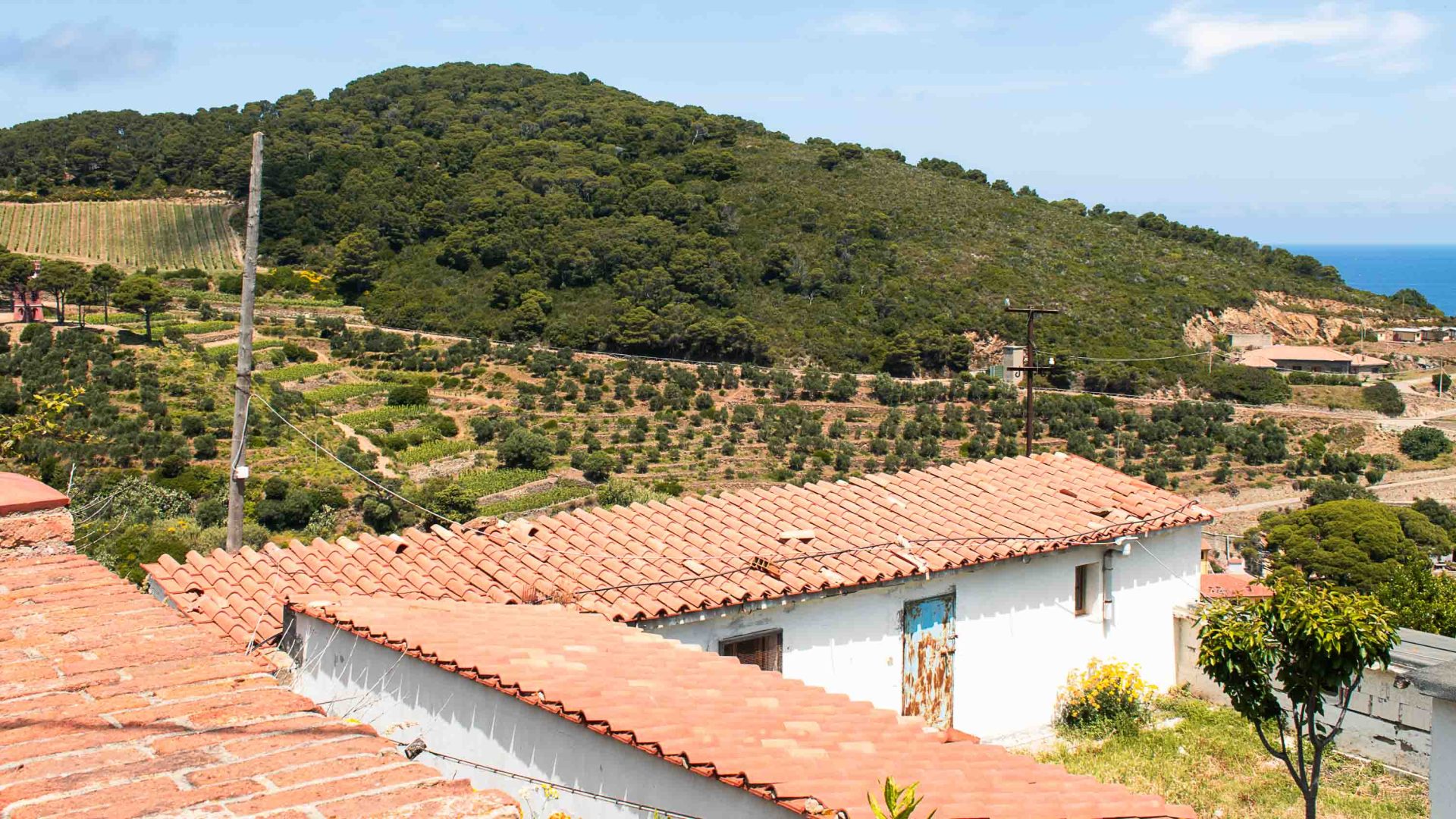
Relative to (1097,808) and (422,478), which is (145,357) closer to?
(422,478)

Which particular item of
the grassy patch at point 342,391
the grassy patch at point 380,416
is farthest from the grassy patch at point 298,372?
the grassy patch at point 380,416

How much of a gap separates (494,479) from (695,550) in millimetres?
33132

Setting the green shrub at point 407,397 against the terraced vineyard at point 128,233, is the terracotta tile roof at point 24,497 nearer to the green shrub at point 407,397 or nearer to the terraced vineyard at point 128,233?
the green shrub at point 407,397

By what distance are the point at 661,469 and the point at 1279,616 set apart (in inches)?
1464

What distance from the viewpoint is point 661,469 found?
144ft

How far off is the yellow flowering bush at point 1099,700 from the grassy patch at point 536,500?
27146 millimetres

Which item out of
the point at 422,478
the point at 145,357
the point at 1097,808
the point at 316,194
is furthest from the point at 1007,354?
the point at 1097,808

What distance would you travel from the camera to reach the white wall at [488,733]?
485 cm

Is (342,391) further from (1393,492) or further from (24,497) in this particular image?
(24,497)

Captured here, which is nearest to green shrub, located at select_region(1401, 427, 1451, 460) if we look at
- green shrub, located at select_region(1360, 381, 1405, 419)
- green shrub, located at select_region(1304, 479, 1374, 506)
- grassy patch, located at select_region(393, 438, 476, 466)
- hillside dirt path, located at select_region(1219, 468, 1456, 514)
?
hillside dirt path, located at select_region(1219, 468, 1456, 514)

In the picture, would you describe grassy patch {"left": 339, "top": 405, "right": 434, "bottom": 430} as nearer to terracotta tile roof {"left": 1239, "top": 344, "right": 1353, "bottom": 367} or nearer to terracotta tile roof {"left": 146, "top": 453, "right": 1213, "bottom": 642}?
terracotta tile roof {"left": 146, "top": 453, "right": 1213, "bottom": 642}

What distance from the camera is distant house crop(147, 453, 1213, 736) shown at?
8352 millimetres

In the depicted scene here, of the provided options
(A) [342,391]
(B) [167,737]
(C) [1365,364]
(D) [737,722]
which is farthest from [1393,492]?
(B) [167,737]

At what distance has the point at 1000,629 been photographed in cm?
1008
